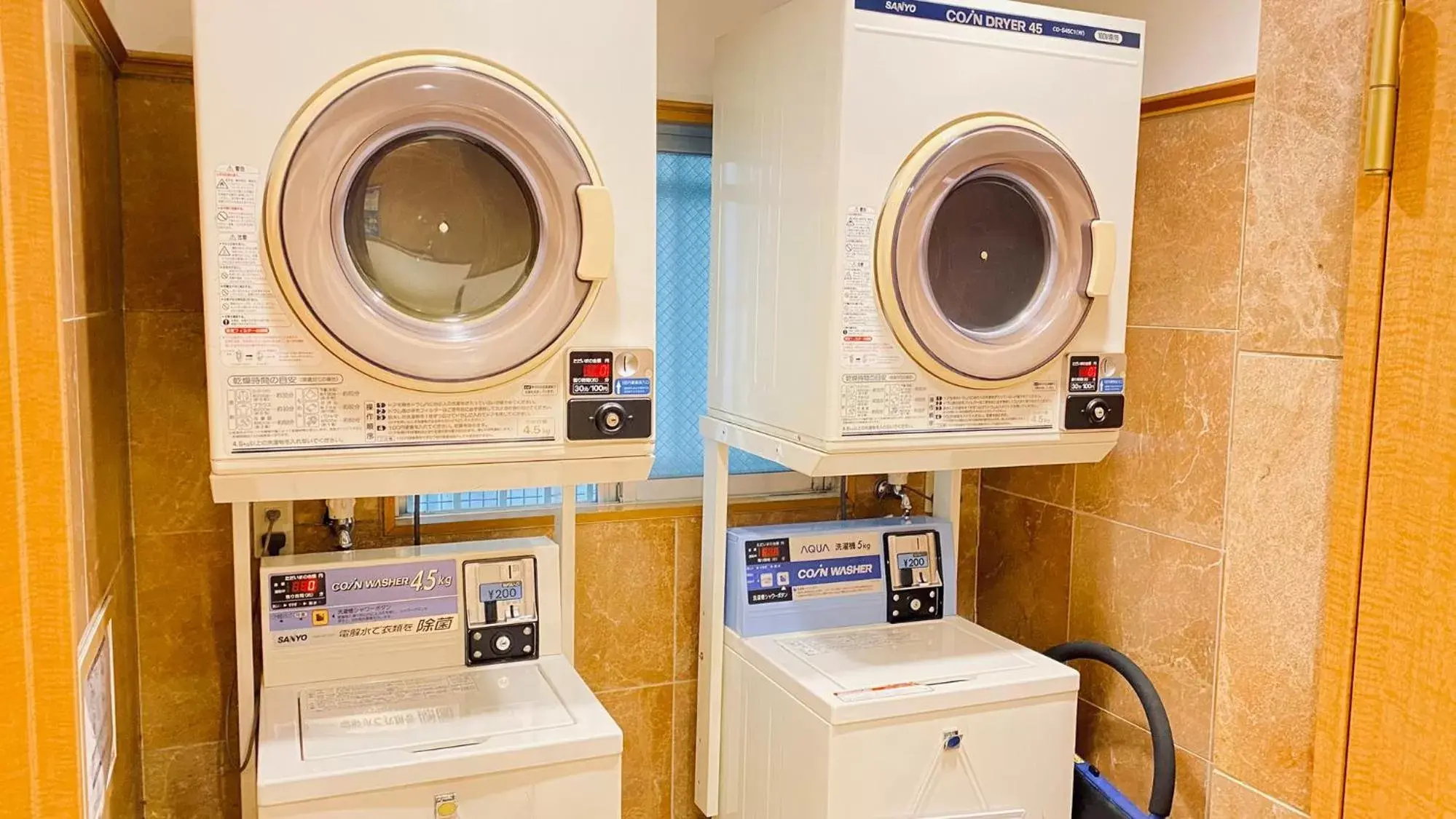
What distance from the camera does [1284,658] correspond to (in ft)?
2.96

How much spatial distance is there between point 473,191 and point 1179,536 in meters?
1.69

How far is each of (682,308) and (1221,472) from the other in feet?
4.22

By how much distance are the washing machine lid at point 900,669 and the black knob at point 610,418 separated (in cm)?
67

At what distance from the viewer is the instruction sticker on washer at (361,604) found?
6.48 feet

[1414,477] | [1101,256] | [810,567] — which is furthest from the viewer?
[810,567]

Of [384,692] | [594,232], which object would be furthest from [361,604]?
[594,232]

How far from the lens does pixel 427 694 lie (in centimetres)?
196

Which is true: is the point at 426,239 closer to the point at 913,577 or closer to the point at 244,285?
the point at 244,285

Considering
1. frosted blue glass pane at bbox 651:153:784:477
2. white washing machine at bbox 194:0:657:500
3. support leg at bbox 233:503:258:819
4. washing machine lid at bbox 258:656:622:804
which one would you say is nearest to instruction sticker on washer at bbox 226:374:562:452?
white washing machine at bbox 194:0:657:500

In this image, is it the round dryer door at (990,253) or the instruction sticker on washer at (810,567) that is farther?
the instruction sticker on washer at (810,567)

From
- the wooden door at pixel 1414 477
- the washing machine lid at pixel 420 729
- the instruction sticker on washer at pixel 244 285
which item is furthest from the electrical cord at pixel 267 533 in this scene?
the wooden door at pixel 1414 477

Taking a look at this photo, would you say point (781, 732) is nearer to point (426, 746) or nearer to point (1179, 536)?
point (426, 746)

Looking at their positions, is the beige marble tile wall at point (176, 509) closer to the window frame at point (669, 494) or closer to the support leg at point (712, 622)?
the window frame at point (669, 494)

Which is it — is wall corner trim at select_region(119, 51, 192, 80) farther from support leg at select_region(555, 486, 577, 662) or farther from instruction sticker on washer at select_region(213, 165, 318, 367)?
support leg at select_region(555, 486, 577, 662)
